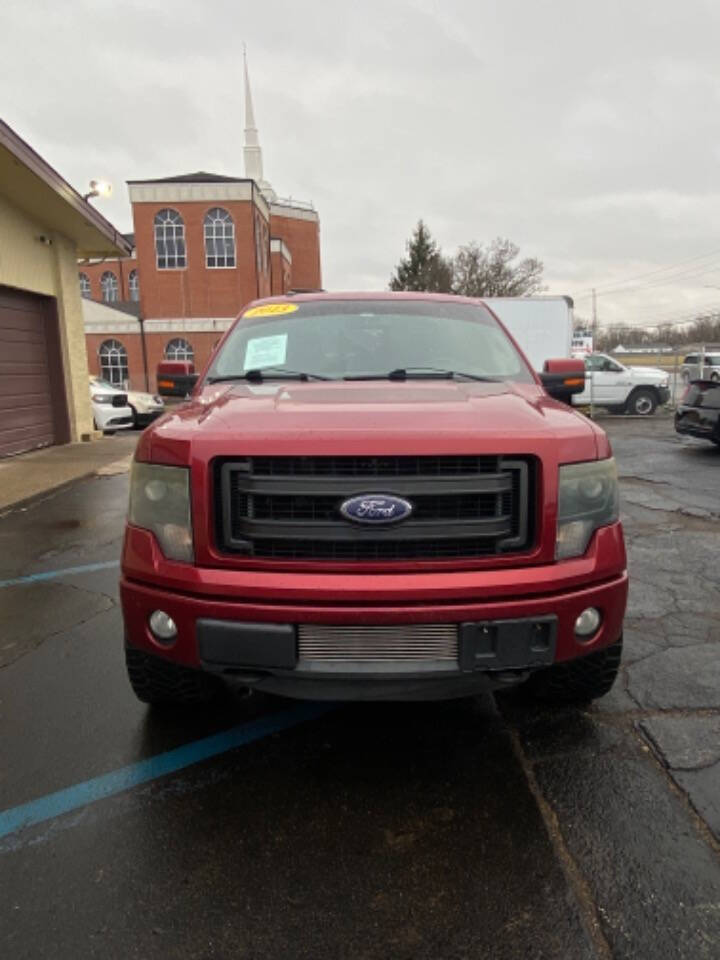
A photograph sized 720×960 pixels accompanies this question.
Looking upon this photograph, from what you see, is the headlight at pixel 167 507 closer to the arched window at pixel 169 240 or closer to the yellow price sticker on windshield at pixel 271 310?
the yellow price sticker on windshield at pixel 271 310

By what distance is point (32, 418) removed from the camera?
1171cm

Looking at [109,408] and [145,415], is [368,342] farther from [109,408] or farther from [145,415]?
[145,415]

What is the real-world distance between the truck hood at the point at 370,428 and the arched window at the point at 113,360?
128 ft

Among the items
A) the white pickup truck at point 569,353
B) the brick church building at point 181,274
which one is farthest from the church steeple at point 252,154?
the white pickup truck at point 569,353

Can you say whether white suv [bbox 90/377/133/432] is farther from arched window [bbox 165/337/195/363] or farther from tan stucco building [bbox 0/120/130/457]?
arched window [bbox 165/337/195/363]

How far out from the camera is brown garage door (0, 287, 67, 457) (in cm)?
1080

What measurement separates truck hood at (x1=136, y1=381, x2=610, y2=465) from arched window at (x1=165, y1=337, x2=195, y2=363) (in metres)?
36.9

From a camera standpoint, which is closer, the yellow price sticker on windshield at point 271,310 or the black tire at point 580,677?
the black tire at point 580,677

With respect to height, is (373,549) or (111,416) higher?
(373,549)

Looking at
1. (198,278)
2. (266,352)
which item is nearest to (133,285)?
(198,278)

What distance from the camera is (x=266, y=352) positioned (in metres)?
3.44

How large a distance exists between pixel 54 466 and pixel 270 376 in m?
8.20

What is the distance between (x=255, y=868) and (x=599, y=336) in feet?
268

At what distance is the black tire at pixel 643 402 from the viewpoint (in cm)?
1841
